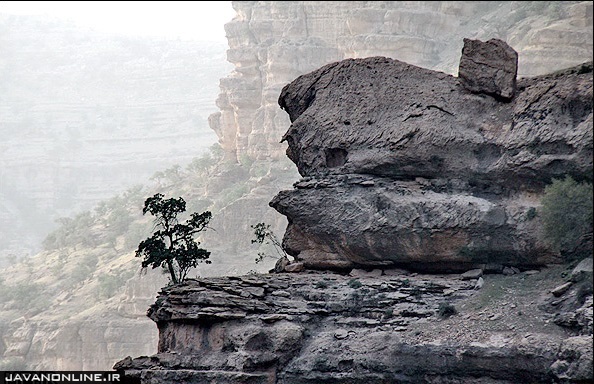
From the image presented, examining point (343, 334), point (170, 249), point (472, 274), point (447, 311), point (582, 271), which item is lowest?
point (343, 334)

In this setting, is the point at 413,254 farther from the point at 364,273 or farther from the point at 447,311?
the point at 447,311

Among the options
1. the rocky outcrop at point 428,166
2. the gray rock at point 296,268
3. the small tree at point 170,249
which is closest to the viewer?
the rocky outcrop at point 428,166

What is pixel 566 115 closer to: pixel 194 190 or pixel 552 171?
pixel 552 171

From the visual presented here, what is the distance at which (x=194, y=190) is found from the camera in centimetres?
13275

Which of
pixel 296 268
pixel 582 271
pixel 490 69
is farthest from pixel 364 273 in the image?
pixel 490 69

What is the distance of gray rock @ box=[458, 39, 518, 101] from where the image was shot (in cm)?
4778

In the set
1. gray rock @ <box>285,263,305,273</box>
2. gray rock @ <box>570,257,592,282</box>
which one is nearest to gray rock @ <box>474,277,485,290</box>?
gray rock @ <box>570,257,592,282</box>

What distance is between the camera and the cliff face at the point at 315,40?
12481 cm

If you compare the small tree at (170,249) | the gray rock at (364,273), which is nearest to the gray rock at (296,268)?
the gray rock at (364,273)

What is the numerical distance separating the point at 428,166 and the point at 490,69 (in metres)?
5.56

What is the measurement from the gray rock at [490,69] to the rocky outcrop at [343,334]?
9.19 m

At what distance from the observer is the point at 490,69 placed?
159ft

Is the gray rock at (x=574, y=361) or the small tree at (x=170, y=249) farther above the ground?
the small tree at (x=170, y=249)

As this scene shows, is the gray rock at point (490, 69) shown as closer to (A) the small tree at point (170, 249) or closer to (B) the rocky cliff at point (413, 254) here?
(B) the rocky cliff at point (413, 254)
